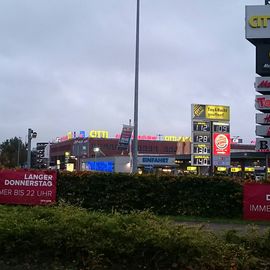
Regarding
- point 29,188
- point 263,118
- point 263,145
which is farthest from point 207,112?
point 29,188

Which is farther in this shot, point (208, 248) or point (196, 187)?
point (196, 187)

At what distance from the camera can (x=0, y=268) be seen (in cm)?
805

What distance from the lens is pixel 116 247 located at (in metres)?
8.10

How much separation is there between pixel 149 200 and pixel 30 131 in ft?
77.9

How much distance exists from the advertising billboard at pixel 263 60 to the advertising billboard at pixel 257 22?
284 cm

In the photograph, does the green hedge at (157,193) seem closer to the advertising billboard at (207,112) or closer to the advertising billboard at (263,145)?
the advertising billboard at (207,112)

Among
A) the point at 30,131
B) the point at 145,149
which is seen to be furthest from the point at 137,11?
the point at 145,149

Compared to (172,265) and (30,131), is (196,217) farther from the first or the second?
(30,131)

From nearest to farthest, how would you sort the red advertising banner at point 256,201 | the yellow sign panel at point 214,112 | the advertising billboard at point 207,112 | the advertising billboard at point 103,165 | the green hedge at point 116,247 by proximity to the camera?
the green hedge at point 116,247 → the red advertising banner at point 256,201 → the advertising billboard at point 207,112 → the yellow sign panel at point 214,112 → the advertising billboard at point 103,165

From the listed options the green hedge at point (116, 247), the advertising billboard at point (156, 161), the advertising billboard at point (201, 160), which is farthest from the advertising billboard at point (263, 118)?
the green hedge at point (116, 247)

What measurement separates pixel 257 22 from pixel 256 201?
4330cm

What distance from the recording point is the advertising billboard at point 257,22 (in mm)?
57406

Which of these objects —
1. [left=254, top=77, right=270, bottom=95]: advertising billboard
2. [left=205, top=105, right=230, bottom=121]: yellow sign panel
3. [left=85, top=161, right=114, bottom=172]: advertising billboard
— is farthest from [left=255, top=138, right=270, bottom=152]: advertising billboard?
[left=85, top=161, right=114, bottom=172]: advertising billboard

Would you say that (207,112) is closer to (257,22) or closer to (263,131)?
(263,131)
